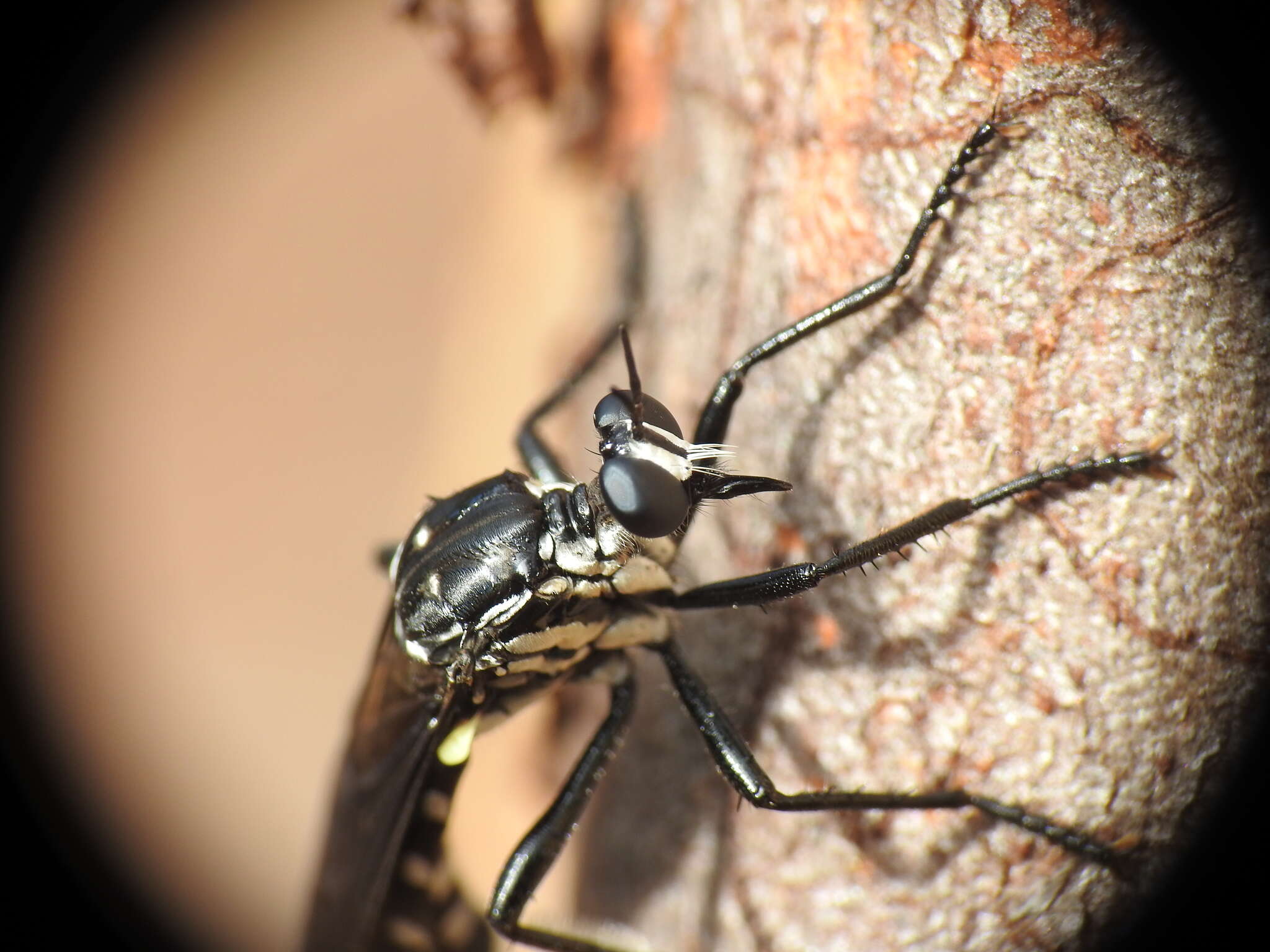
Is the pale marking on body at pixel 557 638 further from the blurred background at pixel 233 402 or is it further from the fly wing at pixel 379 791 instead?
the blurred background at pixel 233 402

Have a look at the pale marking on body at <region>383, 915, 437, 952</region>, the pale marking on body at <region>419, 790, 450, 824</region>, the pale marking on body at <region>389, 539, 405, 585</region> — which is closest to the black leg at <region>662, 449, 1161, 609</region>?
the pale marking on body at <region>389, 539, 405, 585</region>

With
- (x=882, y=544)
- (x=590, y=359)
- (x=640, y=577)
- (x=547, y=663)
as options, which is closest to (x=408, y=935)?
(x=547, y=663)

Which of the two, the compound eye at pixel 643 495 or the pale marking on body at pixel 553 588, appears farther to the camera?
the pale marking on body at pixel 553 588

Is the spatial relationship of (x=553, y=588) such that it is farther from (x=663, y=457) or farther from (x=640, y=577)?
(x=663, y=457)

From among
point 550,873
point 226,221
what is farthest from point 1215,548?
point 226,221

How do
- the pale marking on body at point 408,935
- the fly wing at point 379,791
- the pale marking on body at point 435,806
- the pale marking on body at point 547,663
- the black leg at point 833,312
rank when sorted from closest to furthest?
the black leg at point 833,312, the pale marking on body at point 547,663, the fly wing at point 379,791, the pale marking on body at point 435,806, the pale marking on body at point 408,935

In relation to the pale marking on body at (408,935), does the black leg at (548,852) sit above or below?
above

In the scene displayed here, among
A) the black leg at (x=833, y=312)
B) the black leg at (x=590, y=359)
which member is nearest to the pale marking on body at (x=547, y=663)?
the black leg at (x=590, y=359)
